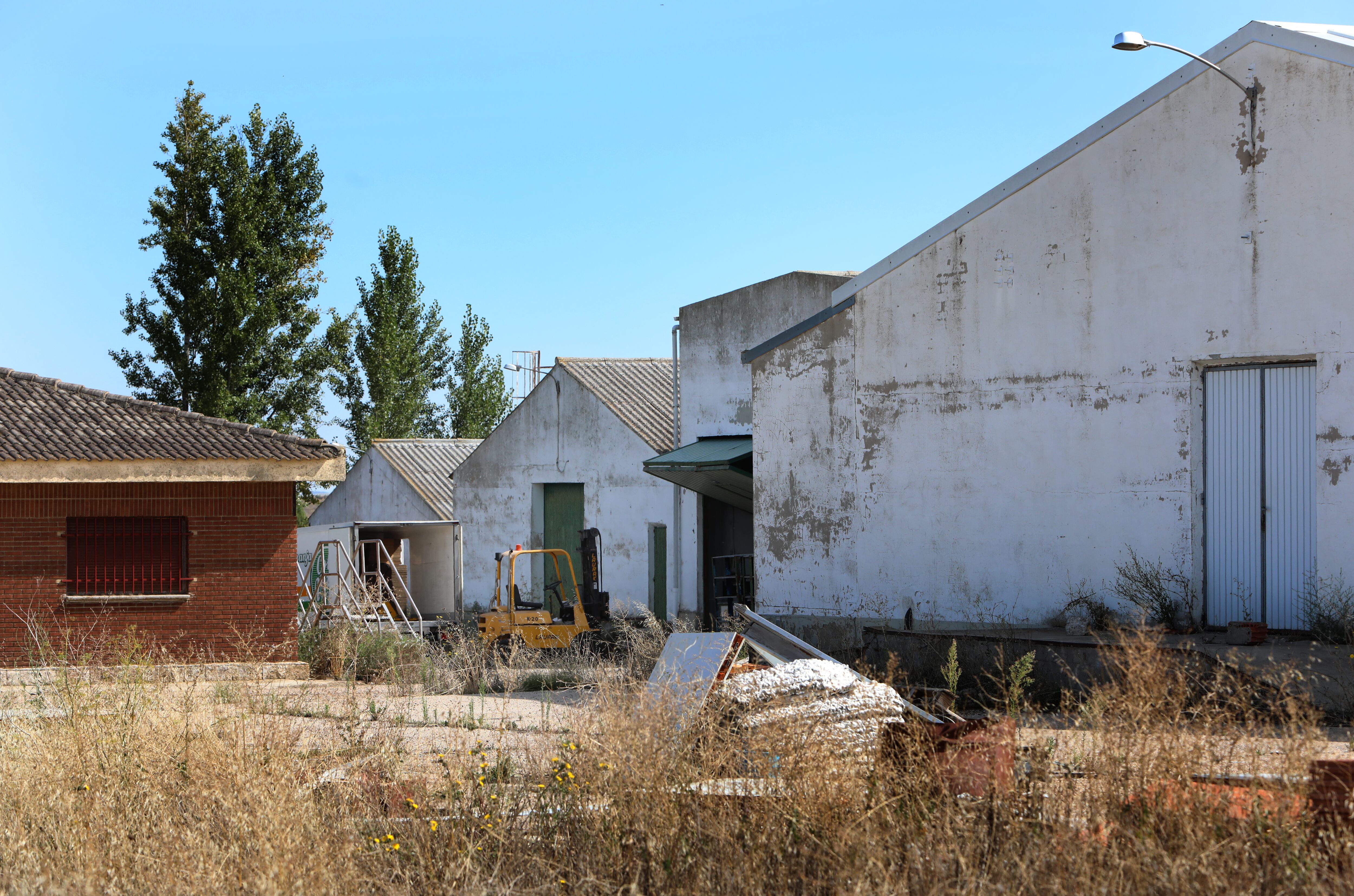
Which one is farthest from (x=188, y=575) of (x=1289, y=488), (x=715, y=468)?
(x=1289, y=488)

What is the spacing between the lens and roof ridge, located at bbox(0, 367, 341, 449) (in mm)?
16297

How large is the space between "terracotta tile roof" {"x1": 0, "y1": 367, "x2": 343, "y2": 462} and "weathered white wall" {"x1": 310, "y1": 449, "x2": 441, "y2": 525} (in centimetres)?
1493

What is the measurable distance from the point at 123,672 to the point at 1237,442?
36.5 feet

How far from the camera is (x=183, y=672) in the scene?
1416 cm

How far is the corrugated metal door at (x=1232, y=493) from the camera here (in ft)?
38.6

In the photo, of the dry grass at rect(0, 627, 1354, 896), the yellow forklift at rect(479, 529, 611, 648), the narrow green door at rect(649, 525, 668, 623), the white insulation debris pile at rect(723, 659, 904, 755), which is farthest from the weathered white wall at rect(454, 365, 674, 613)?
the dry grass at rect(0, 627, 1354, 896)

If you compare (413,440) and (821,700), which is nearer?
(821,700)

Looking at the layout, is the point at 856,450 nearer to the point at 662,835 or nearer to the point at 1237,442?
the point at 1237,442

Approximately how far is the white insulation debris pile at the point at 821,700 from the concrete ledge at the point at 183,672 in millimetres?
7037

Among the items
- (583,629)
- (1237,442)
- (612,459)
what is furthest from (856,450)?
(612,459)

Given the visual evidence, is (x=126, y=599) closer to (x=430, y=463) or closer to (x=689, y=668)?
(x=689, y=668)

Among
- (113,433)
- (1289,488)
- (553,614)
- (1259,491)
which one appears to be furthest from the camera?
(553,614)

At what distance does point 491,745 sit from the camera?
8.87 meters

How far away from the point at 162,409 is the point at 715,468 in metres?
8.44
